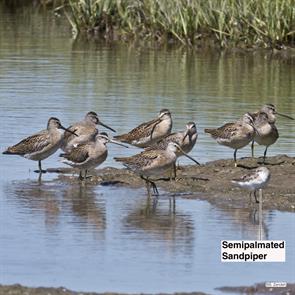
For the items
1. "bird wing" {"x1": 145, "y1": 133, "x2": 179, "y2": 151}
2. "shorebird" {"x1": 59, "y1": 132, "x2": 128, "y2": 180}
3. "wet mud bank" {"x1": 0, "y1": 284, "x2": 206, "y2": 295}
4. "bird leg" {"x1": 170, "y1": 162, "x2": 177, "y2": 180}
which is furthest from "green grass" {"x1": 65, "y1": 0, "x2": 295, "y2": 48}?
"wet mud bank" {"x1": 0, "y1": 284, "x2": 206, "y2": 295}

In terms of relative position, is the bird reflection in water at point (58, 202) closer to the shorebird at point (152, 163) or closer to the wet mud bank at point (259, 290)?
the shorebird at point (152, 163)

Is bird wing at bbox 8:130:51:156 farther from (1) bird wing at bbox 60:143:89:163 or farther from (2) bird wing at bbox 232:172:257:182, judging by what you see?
(2) bird wing at bbox 232:172:257:182

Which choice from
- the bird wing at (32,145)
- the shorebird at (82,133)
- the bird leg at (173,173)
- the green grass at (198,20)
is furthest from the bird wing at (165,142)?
the green grass at (198,20)

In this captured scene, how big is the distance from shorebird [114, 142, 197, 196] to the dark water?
0.91ft

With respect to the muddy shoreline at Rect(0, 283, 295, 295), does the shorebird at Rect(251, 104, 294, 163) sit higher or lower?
higher

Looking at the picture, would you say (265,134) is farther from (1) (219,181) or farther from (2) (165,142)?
(1) (219,181)

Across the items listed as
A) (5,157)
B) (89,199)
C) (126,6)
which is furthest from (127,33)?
(89,199)

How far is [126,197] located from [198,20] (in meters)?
16.2

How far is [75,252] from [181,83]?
544 inches

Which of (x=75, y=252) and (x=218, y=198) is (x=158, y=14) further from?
(x=75, y=252)

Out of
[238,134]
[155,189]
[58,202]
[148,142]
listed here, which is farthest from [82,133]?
[58,202]

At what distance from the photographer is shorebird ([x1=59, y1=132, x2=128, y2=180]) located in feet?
52.3

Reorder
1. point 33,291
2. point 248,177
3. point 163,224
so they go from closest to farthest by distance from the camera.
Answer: point 33,291
point 163,224
point 248,177

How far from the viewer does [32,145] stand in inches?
651
